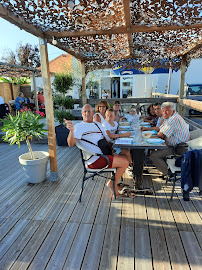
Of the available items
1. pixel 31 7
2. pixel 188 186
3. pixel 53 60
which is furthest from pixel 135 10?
pixel 53 60

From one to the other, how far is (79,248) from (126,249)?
1.37 ft

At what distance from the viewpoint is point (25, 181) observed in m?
3.05

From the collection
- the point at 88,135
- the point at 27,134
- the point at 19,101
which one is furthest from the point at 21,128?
the point at 19,101

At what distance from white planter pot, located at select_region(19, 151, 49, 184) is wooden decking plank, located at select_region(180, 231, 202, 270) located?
2004 mm

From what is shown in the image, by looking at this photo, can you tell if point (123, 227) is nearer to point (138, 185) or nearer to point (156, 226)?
point (156, 226)

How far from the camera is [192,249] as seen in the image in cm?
169

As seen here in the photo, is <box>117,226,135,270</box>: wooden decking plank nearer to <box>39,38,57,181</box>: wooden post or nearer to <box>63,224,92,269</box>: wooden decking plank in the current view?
<box>63,224,92,269</box>: wooden decking plank

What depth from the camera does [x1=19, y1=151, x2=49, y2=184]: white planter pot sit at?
9.12 ft

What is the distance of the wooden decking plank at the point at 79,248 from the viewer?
157 cm

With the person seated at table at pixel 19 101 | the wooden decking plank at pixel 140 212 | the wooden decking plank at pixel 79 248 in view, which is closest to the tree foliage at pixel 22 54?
the person seated at table at pixel 19 101

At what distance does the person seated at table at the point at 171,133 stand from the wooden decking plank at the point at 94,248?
51.9 inches

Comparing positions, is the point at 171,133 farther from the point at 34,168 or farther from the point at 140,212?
the point at 34,168

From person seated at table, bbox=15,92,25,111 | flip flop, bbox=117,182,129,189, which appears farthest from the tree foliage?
flip flop, bbox=117,182,129,189

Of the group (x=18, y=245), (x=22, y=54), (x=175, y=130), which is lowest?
(x=18, y=245)
